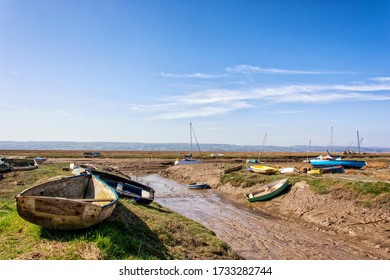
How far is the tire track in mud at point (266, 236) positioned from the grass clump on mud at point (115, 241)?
2.24 metres

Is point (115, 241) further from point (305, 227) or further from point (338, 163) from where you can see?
point (338, 163)

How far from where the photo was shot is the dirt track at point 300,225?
1317 centimetres

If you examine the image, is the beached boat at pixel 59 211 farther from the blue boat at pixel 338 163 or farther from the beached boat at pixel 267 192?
the blue boat at pixel 338 163

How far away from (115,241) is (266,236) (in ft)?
30.8

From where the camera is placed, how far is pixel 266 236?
15.1 metres

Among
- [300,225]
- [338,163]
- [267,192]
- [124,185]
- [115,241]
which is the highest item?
[338,163]

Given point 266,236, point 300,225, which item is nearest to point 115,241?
point 266,236

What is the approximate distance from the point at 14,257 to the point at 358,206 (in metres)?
17.9

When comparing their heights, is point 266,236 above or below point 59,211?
below

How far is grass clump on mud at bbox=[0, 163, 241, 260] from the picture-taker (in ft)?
23.5

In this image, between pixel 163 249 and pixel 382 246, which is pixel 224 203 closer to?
pixel 382 246

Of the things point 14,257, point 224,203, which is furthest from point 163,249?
point 224,203

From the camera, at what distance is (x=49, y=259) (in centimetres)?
673

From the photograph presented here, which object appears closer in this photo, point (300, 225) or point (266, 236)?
point (266, 236)
